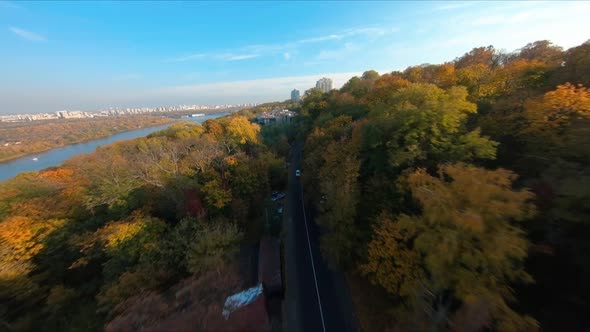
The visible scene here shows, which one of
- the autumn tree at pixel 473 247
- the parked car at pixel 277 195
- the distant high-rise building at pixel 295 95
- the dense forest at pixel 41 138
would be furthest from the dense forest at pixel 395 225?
the distant high-rise building at pixel 295 95

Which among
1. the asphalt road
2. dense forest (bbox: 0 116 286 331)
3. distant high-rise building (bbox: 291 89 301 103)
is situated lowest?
the asphalt road

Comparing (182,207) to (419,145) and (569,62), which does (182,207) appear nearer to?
(419,145)

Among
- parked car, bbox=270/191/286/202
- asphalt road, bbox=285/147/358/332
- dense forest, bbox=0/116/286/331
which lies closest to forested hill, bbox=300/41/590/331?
asphalt road, bbox=285/147/358/332

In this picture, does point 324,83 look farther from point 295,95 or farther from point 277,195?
point 277,195

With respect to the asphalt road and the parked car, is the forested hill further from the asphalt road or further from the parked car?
the parked car

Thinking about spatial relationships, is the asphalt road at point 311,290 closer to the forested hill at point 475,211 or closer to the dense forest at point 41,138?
the forested hill at point 475,211

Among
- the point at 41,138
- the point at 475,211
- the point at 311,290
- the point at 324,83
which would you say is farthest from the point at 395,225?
the point at 41,138
